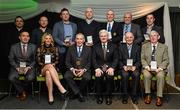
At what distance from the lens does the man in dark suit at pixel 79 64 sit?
6238 millimetres

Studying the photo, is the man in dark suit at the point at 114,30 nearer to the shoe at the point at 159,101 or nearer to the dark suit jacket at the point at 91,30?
the dark suit jacket at the point at 91,30

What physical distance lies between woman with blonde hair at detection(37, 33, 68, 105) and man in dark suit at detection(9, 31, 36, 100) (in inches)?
7.3

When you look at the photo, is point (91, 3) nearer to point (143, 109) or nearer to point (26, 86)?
point (26, 86)

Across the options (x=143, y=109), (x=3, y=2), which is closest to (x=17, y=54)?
(x=3, y=2)

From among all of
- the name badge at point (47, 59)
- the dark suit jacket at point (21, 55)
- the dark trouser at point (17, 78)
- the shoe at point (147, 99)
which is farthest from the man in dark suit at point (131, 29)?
the dark trouser at point (17, 78)

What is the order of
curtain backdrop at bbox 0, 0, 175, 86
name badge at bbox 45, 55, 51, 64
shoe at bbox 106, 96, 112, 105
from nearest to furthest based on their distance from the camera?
shoe at bbox 106, 96, 112, 105, name badge at bbox 45, 55, 51, 64, curtain backdrop at bbox 0, 0, 175, 86

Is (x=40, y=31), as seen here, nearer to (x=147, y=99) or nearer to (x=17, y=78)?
(x=17, y=78)

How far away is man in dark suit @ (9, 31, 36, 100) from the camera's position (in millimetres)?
6297

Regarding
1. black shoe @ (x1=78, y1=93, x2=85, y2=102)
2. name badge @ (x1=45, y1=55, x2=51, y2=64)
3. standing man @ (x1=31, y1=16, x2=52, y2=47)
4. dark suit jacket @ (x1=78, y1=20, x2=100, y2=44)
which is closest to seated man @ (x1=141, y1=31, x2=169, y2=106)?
dark suit jacket @ (x1=78, y1=20, x2=100, y2=44)

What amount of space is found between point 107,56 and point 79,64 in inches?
19.0

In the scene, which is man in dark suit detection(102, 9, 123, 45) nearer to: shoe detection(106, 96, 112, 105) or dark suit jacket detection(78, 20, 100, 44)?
dark suit jacket detection(78, 20, 100, 44)

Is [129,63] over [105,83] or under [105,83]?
over

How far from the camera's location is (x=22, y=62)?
252 inches

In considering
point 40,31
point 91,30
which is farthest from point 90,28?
point 40,31
